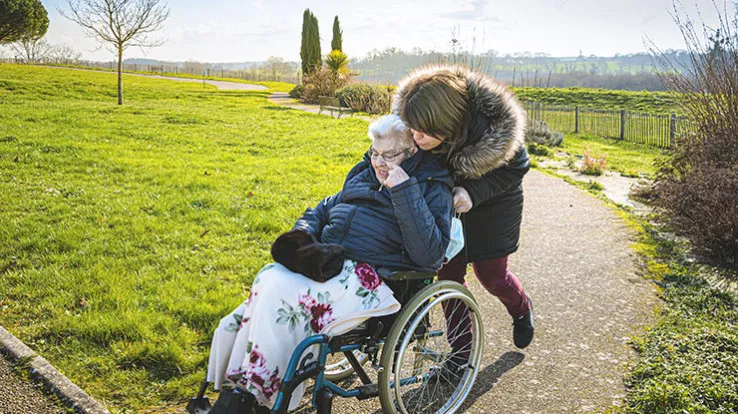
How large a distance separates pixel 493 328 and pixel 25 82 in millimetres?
27410

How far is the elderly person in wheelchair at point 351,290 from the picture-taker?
2.22m

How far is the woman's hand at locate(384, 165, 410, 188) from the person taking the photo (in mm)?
2391

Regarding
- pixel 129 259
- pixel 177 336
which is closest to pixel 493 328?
pixel 177 336

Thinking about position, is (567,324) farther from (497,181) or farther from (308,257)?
(308,257)

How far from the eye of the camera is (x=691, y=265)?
531 cm

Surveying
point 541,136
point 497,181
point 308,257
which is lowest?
point 308,257

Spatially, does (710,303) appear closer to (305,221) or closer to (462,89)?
(462,89)

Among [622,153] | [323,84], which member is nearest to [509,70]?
[323,84]

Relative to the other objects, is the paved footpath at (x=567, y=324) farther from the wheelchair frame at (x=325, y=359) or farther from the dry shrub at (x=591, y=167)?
the dry shrub at (x=591, y=167)

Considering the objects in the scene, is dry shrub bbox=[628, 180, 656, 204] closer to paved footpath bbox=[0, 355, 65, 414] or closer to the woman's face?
the woman's face

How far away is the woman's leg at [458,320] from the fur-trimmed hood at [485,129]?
0.72 meters

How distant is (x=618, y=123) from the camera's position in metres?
21.7

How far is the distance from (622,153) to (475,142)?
49.7 ft

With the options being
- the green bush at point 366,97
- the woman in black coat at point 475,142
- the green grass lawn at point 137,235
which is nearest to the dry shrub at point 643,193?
the green grass lawn at point 137,235
